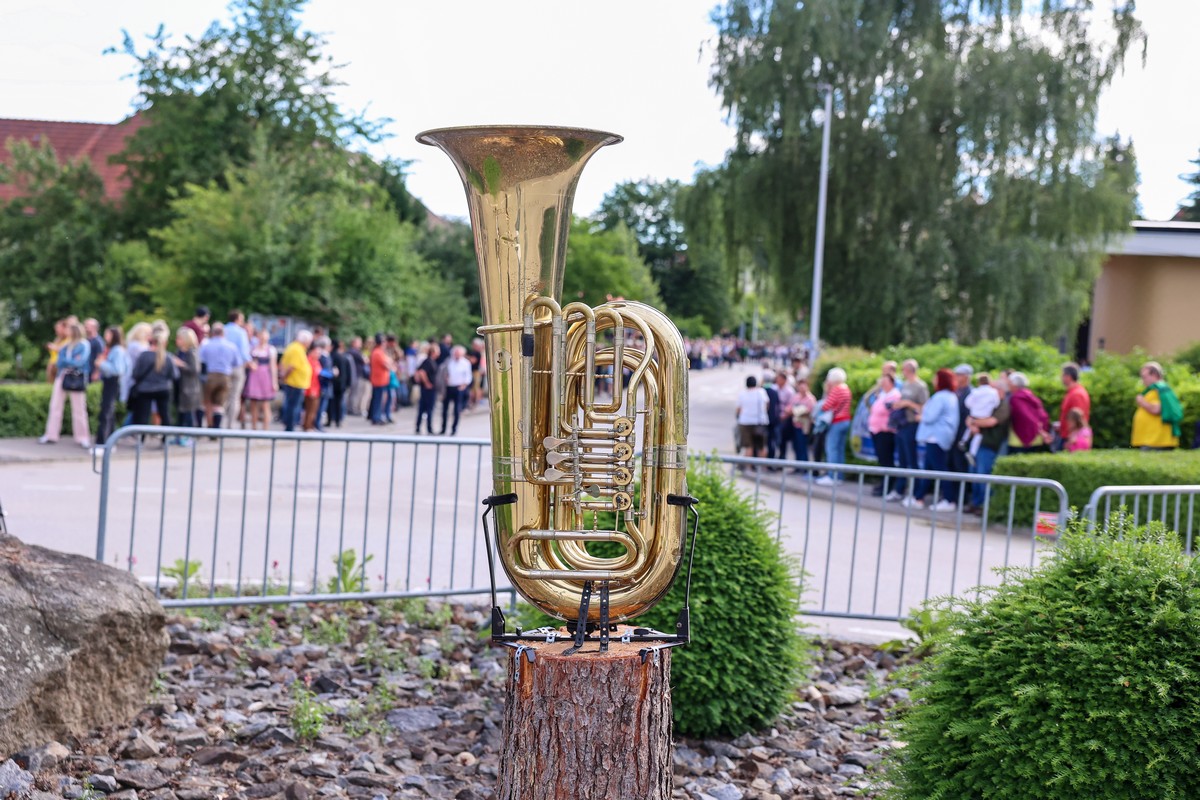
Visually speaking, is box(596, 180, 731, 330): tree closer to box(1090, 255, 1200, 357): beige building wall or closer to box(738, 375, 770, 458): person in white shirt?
box(1090, 255, 1200, 357): beige building wall

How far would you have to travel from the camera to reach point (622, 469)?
127 inches

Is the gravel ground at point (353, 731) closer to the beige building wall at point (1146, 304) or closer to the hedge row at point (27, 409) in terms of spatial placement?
the hedge row at point (27, 409)

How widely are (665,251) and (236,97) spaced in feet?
213

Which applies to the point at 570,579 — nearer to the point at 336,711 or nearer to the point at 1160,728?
the point at 1160,728

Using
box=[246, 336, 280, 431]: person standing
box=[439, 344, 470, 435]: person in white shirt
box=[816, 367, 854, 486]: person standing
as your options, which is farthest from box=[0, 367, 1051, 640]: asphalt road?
box=[439, 344, 470, 435]: person in white shirt

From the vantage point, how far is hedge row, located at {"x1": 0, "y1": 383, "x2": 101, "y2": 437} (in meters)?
15.8

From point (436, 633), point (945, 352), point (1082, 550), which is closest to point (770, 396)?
point (945, 352)

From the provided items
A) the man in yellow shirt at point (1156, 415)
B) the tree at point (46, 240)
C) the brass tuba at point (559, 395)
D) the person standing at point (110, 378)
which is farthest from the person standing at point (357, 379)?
the brass tuba at point (559, 395)

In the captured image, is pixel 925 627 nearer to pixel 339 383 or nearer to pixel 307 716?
pixel 307 716

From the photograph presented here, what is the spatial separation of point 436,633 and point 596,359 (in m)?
3.68

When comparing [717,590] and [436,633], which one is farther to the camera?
[436,633]

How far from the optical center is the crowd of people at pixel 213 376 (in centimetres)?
1467

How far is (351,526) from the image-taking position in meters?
10.1

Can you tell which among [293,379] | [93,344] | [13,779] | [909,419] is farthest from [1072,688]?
[293,379]
